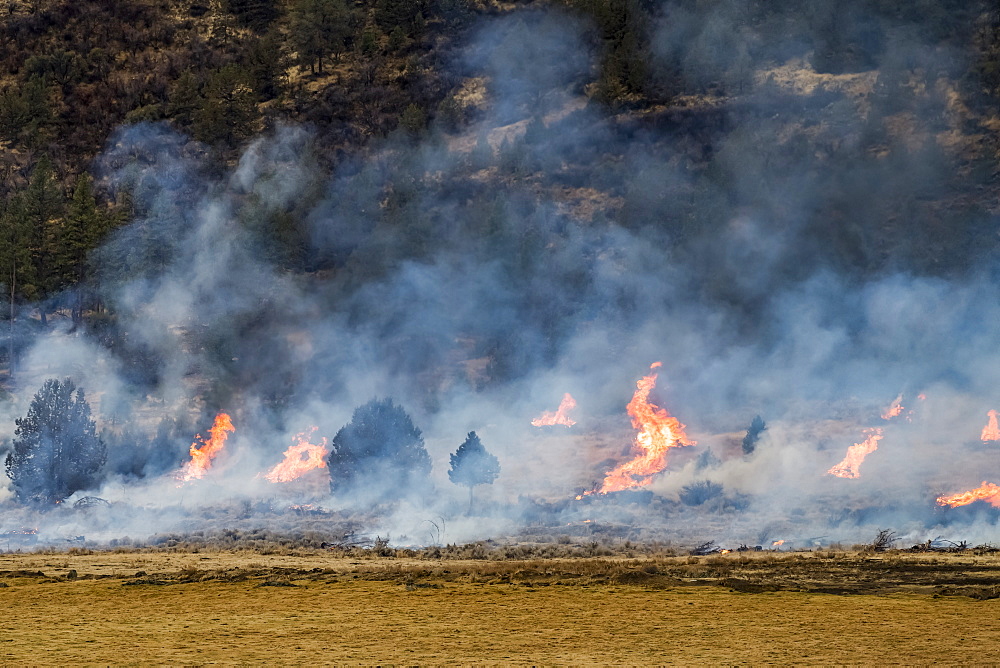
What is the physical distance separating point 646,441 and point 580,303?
17867mm

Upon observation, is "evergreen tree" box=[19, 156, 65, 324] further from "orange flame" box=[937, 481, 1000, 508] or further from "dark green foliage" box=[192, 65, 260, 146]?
"orange flame" box=[937, 481, 1000, 508]

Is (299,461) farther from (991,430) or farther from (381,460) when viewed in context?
(991,430)

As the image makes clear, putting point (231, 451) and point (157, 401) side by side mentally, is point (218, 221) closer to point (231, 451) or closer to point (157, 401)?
point (157, 401)

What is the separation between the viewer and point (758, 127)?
3991 inches

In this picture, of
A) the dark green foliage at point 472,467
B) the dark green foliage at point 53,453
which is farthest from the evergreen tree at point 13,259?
the dark green foliage at point 472,467

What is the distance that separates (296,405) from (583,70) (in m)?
47.8

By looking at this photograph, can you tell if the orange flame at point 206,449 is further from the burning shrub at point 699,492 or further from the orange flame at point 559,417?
the burning shrub at point 699,492

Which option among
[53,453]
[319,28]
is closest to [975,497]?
[53,453]

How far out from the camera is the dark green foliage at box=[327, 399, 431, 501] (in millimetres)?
64125

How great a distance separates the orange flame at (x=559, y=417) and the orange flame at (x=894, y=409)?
59.5 feet

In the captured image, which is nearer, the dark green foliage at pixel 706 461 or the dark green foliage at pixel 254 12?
the dark green foliage at pixel 706 461

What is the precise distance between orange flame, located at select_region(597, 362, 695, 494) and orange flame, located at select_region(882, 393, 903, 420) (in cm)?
1106

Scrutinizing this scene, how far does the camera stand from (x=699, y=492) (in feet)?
210

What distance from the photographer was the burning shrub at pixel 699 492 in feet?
208
